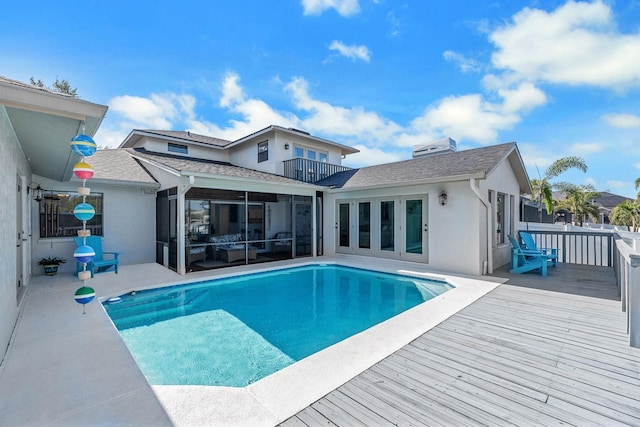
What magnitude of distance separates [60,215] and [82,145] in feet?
23.0

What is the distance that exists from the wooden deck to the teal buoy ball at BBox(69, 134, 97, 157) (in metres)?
3.96

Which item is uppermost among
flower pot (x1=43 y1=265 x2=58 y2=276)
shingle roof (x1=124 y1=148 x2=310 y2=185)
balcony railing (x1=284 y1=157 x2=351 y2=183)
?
balcony railing (x1=284 y1=157 x2=351 y2=183)

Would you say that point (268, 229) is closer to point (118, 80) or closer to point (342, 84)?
point (342, 84)

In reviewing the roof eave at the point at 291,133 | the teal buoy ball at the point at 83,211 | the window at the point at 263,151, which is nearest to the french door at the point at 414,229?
the roof eave at the point at 291,133

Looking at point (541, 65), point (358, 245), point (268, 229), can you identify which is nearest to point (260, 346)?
point (358, 245)

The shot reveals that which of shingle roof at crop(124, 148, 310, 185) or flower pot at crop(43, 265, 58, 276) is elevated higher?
shingle roof at crop(124, 148, 310, 185)

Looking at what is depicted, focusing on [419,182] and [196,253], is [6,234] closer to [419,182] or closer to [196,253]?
[196,253]

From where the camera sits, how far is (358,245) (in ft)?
36.8

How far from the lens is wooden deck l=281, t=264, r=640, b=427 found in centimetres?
236

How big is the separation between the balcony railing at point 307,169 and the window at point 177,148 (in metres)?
5.30

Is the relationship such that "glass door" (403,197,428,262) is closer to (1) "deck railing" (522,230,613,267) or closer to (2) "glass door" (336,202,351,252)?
(2) "glass door" (336,202,351,252)

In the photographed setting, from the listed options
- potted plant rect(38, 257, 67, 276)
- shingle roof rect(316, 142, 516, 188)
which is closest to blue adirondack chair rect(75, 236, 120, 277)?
potted plant rect(38, 257, 67, 276)

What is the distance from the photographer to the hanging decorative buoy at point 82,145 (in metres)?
3.65

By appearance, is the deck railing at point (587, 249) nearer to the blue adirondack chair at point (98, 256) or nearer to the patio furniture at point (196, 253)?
the patio furniture at point (196, 253)
